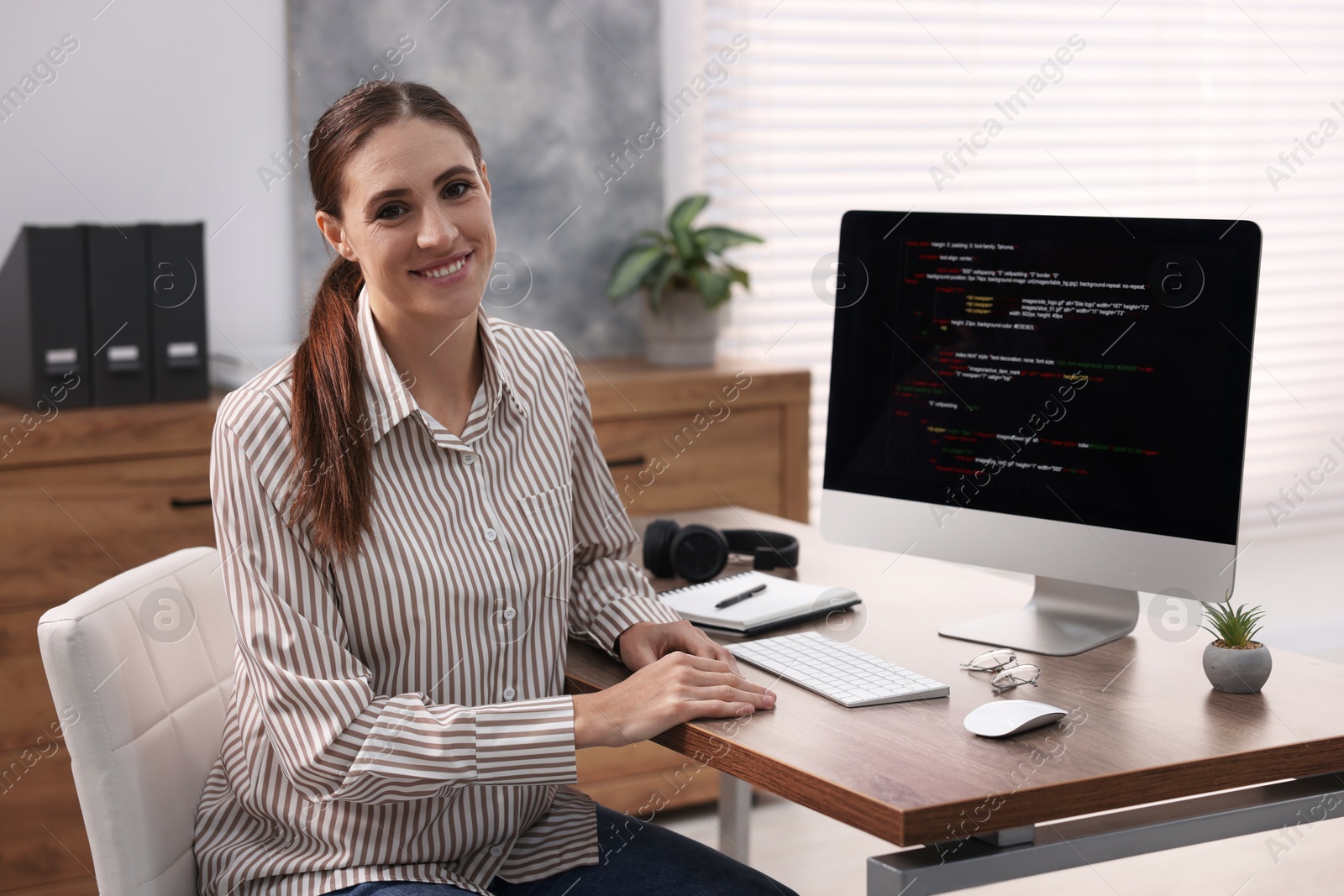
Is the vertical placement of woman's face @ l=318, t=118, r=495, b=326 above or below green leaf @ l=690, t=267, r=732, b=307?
above

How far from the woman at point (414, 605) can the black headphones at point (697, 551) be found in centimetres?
22

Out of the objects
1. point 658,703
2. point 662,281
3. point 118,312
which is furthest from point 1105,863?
point 118,312

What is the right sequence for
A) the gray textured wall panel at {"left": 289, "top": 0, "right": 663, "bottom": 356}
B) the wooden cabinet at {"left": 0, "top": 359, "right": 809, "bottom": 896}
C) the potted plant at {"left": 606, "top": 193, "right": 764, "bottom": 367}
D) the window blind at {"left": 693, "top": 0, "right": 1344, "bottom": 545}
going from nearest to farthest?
the wooden cabinet at {"left": 0, "top": 359, "right": 809, "bottom": 896} → the gray textured wall panel at {"left": 289, "top": 0, "right": 663, "bottom": 356} → the potted plant at {"left": 606, "top": 193, "right": 764, "bottom": 367} → the window blind at {"left": 693, "top": 0, "right": 1344, "bottom": 545}

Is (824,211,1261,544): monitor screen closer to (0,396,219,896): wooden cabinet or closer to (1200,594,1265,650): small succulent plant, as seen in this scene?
(1200,594,1265,650): small succulent plant

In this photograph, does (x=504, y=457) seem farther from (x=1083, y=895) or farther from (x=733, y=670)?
(x=1083, y=895)

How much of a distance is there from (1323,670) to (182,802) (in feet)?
4.54

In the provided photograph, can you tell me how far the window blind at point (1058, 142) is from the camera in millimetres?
3473

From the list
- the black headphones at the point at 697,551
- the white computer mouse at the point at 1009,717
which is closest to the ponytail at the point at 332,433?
Answer: the black headphones at the point at 697,551

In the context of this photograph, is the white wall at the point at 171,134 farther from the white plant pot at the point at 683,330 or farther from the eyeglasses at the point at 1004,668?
the eyeglasses at the point at 1004,668

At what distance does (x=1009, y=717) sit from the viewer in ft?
4.50

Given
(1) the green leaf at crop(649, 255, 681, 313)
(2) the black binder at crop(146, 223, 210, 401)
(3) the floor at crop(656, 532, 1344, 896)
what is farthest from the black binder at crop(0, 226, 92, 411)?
(3) the floor at crop(656, 532, 1344, 896)

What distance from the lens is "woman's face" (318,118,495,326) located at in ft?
5.13

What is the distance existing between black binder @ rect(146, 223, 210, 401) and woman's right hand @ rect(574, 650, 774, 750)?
4.86 ft

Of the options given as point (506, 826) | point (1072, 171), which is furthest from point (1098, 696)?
point (1072, 171)
